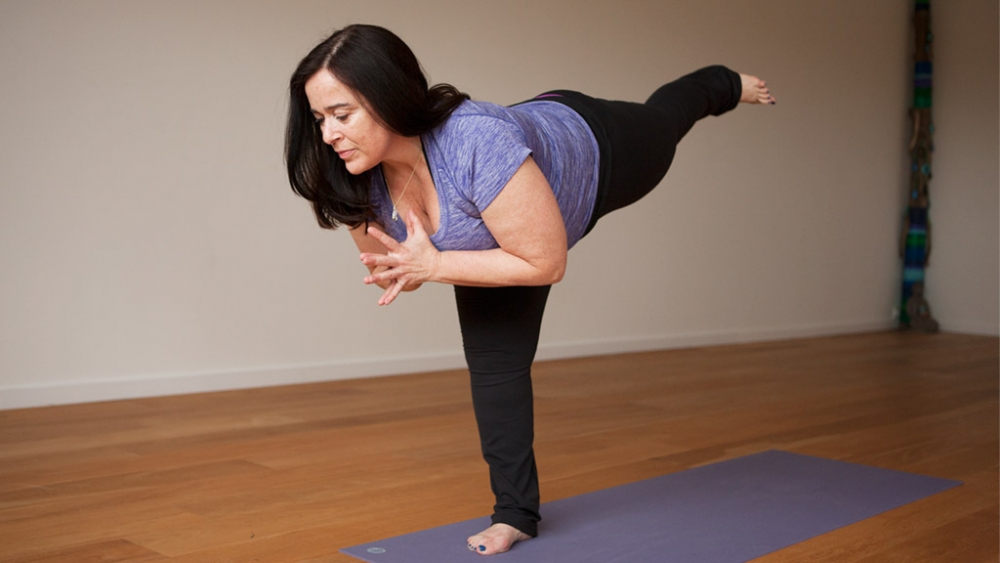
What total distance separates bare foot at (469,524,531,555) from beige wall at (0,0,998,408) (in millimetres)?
2085

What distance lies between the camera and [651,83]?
16.8 feet

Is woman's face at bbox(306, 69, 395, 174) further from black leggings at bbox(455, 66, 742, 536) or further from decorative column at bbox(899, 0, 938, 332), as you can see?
decorative column at bbox(899, 0, 938, 332)

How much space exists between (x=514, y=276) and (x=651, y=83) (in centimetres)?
364

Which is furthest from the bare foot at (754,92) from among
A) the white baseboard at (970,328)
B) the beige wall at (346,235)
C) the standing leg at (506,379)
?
the white baseboard at (970,328)

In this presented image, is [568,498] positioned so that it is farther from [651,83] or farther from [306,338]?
[651,83]

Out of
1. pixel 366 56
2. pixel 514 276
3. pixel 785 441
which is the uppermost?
pixel 366 56

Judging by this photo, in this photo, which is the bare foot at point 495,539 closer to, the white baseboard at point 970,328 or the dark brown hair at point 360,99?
the dark brown hair at point 360,99

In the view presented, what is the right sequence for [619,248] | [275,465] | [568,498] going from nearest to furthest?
[568,498]
[275,465]
[619,248]

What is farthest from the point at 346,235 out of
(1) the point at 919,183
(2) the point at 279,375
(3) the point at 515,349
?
(1) the point at 919,183

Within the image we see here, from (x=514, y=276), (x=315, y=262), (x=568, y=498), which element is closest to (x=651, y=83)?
(x=315, y=262)

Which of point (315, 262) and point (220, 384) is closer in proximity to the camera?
point (220, 384)

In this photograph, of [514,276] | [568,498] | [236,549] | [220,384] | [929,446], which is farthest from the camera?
[220,384]

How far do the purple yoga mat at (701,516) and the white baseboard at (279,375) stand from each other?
190 centimetres

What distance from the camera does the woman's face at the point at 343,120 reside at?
5.27ft
